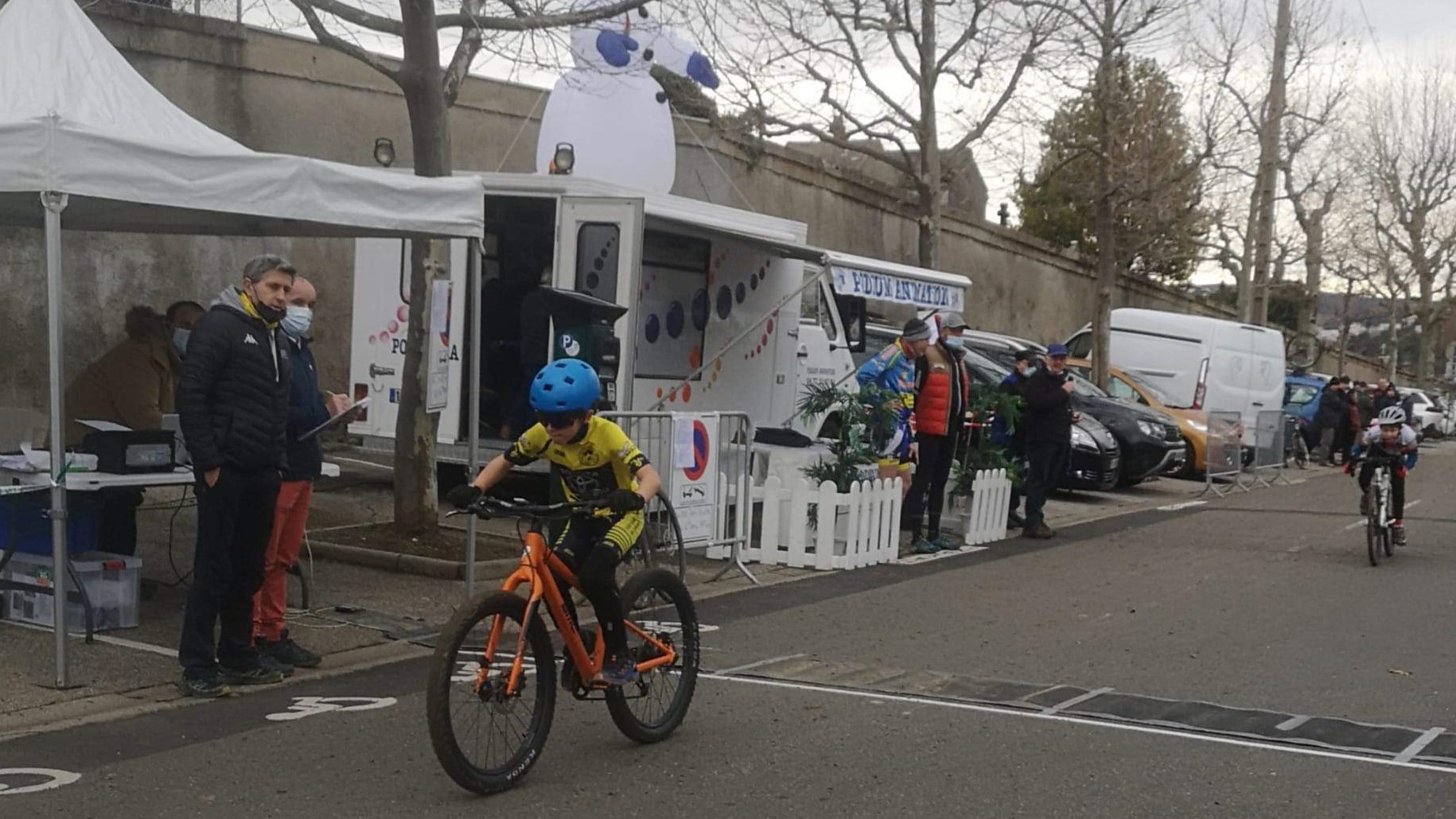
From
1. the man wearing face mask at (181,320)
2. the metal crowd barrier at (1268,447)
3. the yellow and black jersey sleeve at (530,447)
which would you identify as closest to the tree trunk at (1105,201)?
the metal crowd barrier at (1268,447)

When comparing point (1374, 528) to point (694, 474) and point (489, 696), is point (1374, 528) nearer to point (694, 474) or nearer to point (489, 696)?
point (694, 474)

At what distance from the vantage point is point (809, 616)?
1040cm

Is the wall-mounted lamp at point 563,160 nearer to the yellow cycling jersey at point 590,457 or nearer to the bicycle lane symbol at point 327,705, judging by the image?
the bicycle lane symbol at point 327,705

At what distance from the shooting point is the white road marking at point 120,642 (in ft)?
27.5

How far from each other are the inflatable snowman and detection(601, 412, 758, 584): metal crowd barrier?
4.82 m

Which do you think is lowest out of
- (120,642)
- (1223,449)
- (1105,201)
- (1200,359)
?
(120,642)

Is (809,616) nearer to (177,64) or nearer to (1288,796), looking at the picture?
(1288,796)

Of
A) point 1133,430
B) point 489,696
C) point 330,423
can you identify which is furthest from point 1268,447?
point 489,696

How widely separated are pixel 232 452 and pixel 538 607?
2.22 m

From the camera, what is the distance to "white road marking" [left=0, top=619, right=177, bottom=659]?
8367 mm

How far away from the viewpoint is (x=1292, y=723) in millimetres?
7438

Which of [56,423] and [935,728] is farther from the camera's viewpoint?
[56,423]

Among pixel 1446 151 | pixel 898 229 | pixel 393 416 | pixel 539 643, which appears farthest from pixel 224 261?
pixel 1446 151

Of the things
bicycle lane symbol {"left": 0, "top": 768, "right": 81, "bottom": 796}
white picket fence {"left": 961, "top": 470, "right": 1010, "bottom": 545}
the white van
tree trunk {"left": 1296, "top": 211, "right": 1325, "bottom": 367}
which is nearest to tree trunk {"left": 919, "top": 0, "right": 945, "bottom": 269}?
the white van
